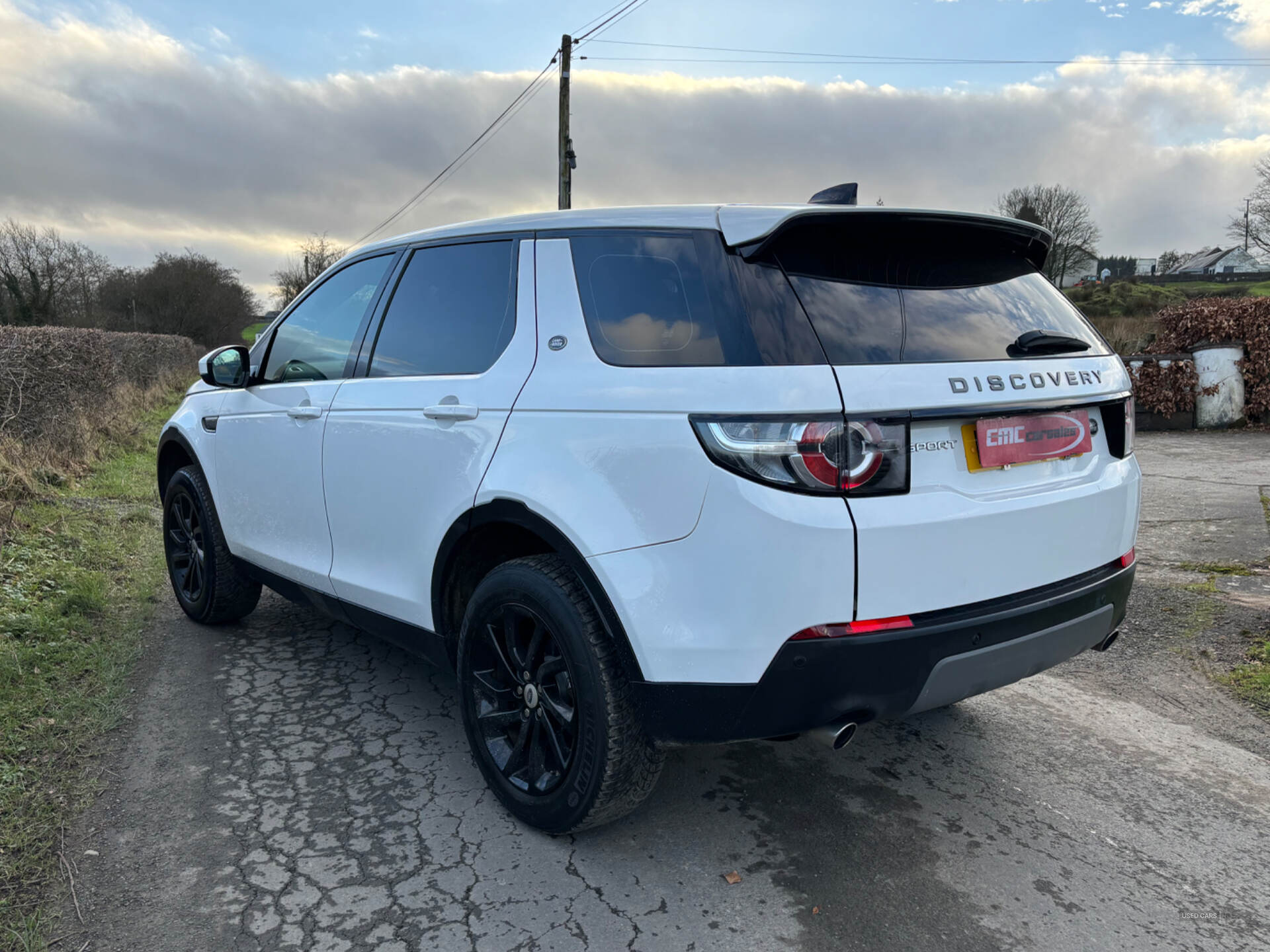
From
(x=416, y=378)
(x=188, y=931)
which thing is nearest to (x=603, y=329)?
(x=416, y=378)

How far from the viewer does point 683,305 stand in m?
2.36

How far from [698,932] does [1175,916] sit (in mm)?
1228

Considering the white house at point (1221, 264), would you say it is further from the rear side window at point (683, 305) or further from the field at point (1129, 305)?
the rear side window at point (683, 305)

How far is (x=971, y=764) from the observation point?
10.3 ft

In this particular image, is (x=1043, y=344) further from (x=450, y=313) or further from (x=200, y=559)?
(x=200, y=559)

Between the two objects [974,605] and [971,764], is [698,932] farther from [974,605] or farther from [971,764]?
[971,764]

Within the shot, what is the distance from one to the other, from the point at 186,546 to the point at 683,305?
3.67 meters

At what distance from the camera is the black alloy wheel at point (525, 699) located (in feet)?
8.41

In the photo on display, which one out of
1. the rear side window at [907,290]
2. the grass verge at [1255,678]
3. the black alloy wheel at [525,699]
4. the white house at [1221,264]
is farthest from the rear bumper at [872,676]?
the white house at [1221,264]

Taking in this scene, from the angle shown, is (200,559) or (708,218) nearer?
(708,218)

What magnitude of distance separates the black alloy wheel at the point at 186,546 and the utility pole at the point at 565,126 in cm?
1572

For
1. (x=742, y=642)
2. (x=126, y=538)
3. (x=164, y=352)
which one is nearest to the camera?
(x=742, y=642)

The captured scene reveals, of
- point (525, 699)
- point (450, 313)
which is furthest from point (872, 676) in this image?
point (450, 313)

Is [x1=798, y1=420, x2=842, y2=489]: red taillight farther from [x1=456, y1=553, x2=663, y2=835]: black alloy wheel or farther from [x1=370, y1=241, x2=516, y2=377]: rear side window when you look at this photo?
[x1=370, y1=241, x2=516, y2=377]: rear side window
